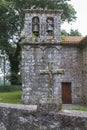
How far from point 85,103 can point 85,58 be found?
330cm

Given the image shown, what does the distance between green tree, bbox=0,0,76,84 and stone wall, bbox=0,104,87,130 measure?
26.1 m

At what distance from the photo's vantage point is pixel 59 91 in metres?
22.4

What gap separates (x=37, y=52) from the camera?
865 inches

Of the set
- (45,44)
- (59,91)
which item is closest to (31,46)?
(45,44)

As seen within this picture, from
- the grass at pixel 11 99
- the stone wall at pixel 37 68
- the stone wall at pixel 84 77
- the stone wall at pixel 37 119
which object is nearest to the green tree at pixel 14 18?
the grass at pixel 11 99

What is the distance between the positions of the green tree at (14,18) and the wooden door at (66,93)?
1104 cm

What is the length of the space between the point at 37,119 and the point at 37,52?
54.9 ft

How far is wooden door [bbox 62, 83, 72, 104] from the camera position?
22922mm

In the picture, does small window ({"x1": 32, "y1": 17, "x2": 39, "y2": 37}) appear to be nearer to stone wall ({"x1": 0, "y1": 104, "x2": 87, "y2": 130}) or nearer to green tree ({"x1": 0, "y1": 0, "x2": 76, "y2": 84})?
green tree ({"x1": 0, "y1": 0, "x2": 76, "y2": 84})

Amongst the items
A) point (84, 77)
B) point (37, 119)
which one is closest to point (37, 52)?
point (84, 77)

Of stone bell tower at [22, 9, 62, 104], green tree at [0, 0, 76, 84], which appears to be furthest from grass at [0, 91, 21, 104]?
green tree at [0, 0, 76, 84]

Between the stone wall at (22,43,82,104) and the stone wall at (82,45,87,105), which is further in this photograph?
the stone wall at (82,45,87,105)

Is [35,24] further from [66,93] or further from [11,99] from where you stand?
[11,99]

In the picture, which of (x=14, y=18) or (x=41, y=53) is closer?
(x=41, y=53)
